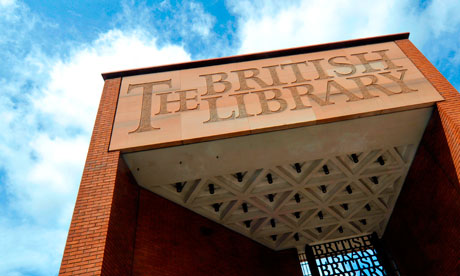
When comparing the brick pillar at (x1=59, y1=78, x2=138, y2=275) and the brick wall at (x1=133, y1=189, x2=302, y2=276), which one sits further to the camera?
the brick wall at (x1=133, y1=189, x2=302, y2=276)

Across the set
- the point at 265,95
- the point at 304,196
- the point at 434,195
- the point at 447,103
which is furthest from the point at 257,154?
the point at 434,195

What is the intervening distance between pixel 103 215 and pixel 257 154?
371cm

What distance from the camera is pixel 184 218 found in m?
8.62

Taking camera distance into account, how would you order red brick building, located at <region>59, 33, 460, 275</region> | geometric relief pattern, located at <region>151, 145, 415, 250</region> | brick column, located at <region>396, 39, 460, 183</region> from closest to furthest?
brick column, located at <region>396, 39, 460, 183</region>, red brick building, located at <region>59, 33, 460, 275</region>, geometric relief pattern, located at <region>151, 145, 415, 250</region>

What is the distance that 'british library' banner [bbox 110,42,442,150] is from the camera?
6883 mm

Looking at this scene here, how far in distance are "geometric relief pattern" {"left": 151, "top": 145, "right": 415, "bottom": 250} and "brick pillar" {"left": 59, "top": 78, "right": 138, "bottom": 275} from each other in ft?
5.22

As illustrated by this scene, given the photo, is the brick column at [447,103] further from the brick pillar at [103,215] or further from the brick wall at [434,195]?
the brick pillar at [103,215]

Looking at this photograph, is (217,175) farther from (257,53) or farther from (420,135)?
(420,135)

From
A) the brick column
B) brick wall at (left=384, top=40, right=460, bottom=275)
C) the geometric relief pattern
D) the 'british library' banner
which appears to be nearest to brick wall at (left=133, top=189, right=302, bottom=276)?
the geometric relief pattern

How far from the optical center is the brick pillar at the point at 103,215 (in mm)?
5098

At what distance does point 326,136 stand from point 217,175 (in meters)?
2.90

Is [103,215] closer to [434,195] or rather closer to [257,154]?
[257,154]

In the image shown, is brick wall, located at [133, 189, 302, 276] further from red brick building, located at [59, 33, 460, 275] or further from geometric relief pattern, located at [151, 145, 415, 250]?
geometric relief pattern, located at [151, 145, 415, 250]

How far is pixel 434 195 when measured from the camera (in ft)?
25.4
